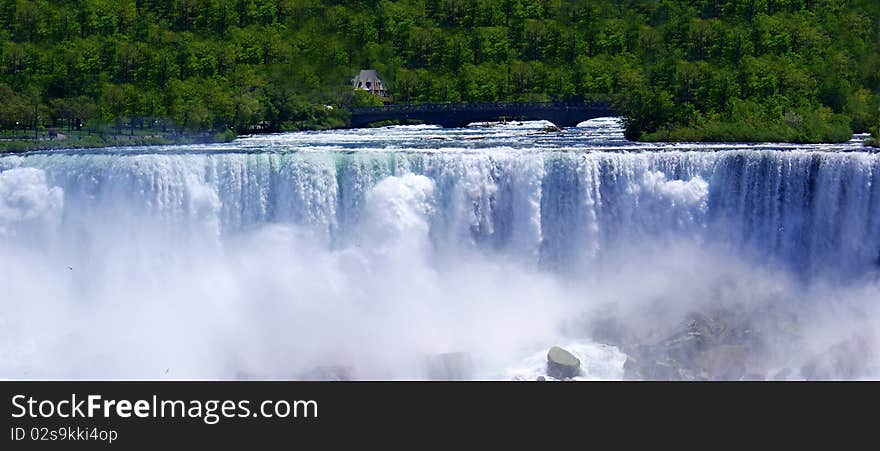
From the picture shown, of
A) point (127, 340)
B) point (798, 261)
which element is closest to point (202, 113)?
point (127, 340)

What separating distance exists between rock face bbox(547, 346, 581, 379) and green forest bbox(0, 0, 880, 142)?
684 inches

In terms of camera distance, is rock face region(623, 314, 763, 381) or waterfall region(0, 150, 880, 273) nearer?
rock face region(623, 314, 763, 381)

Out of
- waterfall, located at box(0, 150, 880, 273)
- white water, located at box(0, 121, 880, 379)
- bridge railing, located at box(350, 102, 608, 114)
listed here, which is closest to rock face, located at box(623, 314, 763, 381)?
white water, located at box(0, 121, 880, 379)

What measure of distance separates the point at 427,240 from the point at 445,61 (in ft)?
114

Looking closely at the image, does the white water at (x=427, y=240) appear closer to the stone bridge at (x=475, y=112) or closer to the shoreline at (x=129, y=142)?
the shoreline at (x=129, y=142)

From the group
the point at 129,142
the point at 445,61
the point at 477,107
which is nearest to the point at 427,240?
the point at 129,142

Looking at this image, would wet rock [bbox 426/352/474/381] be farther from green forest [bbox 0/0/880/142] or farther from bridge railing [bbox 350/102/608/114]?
bridge railing [bbox 350/102/608/114]

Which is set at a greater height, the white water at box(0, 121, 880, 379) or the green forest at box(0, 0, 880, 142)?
the green forest at box(0, 0, 880, 142)

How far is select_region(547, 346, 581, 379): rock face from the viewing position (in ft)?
86.1

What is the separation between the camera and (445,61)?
6531 cm

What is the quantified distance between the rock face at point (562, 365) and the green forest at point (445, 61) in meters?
17.4

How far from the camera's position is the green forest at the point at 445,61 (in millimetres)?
45875

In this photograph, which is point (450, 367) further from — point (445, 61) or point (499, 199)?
point (445, 61)

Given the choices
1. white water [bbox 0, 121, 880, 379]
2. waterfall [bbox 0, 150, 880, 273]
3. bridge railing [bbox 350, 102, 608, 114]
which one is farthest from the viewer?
bridge railing [bbox 350, 102, 608, 114]
